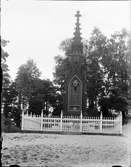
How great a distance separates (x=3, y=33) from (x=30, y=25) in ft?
2.15

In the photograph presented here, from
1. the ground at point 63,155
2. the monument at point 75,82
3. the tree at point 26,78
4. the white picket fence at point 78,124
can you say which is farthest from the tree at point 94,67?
the ground at point 63,155

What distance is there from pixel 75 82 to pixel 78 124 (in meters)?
2.45

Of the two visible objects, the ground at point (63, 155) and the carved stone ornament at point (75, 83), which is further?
the carved stone ornament at point (75, 83)

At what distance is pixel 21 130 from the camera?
7812mm

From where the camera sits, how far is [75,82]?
12297 mm

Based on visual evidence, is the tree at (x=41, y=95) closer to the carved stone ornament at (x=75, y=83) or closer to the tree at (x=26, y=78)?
the tree at (x=26, y=78)

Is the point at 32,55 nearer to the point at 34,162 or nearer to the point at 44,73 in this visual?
the point at 44,73

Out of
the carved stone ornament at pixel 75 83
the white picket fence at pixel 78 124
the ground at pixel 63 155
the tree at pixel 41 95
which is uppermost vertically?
the carved stone ornament at pixel 75 83

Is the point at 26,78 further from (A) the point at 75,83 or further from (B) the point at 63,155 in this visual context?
(A) the point at 75,83

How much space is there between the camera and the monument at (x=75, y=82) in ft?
39.5

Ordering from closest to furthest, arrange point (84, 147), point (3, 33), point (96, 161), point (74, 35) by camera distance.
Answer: point (96, 161), point (84, 147), point (3, 33), point (74, 35)

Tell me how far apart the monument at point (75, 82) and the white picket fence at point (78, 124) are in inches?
50.5

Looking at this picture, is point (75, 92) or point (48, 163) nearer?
point (48, 163)

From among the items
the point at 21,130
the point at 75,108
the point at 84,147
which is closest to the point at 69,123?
the point at 75,108
